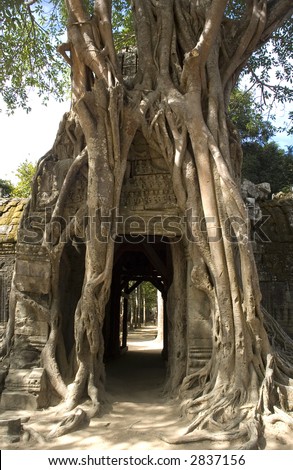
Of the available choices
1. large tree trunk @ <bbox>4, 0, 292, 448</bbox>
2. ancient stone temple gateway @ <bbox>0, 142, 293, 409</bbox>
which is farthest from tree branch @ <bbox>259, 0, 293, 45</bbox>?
ancient stone temple gateway @ <bbox>0, 142, 293, 409</bbox>

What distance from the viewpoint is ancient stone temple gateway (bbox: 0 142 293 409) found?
4582 millimetres

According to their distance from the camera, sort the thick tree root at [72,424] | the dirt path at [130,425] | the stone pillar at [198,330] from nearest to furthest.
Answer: the dirt path at [130,425] < the thick tree root at [72,424] < the stone pillar at [198,330]

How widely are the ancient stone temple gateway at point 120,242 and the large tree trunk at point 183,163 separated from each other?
0.17 m

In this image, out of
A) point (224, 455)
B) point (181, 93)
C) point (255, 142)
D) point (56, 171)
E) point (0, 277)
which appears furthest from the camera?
point (255, 142)

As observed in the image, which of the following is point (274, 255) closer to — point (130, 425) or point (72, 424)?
point (130, 425)

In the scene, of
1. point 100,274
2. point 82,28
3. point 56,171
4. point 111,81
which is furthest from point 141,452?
point 82,28

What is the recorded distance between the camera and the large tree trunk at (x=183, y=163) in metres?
4.02

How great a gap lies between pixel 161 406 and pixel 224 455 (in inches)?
59.9

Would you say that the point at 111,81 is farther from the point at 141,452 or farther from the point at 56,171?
the point at 141,452

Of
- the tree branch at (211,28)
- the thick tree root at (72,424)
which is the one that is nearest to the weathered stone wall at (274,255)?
the tree branch at (211,28)

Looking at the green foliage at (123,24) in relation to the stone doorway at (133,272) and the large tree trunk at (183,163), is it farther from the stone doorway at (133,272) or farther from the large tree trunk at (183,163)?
the stone doorway at (133,272)

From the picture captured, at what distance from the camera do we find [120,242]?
530 cm

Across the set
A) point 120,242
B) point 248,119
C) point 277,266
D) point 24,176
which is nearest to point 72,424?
point 120,242

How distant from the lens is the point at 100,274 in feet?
14.8
